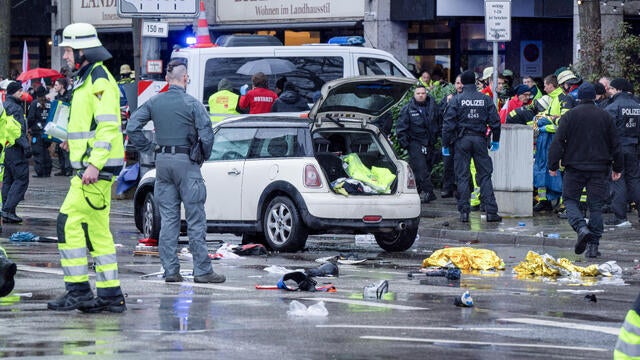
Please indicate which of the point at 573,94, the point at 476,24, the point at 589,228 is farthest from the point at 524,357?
the point at 476,24

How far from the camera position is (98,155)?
1073 cm

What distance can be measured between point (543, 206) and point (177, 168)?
30.8ft

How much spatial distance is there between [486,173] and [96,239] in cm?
976

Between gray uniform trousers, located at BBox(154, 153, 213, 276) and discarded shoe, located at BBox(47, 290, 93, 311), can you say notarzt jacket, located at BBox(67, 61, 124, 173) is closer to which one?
discarded shoe, located at BBox(47, 290, 93, 311)

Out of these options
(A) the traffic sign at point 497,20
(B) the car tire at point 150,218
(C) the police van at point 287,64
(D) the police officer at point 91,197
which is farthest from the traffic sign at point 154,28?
(D) the police officer at point 91,197

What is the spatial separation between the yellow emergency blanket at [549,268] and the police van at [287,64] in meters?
7.66

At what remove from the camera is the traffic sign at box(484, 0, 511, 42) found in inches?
817

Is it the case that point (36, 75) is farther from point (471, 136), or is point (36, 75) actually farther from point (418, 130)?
point (471, 136)

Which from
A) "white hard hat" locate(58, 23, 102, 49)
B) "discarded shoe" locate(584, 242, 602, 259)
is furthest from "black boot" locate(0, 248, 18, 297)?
"discarded shoe" locate(584, 242, 602, 259)

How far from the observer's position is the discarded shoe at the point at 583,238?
617 inches

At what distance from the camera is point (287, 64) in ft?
72.1

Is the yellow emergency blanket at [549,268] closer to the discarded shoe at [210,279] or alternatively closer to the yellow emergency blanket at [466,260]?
the yellow emergency blanket at [466,260]

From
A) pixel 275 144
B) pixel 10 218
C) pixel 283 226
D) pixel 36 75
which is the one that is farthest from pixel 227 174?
pixel 36 75

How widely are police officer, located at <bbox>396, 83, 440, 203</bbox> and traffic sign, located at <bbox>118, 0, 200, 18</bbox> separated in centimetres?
353
